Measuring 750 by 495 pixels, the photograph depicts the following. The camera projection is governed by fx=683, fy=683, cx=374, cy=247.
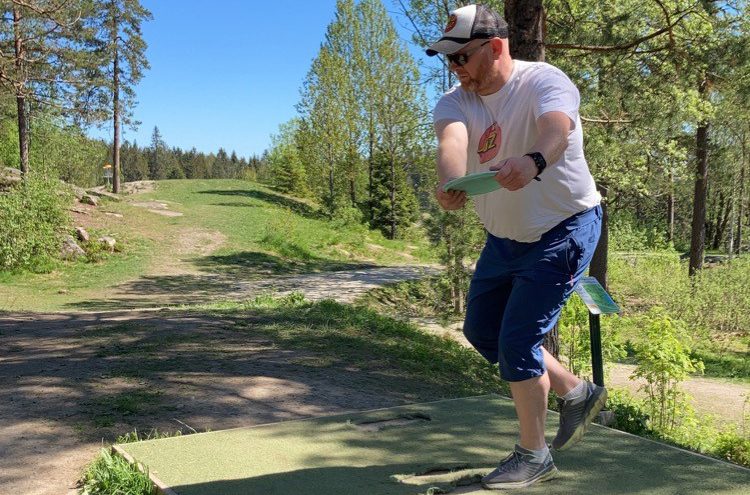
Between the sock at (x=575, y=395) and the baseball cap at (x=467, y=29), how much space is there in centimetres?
164

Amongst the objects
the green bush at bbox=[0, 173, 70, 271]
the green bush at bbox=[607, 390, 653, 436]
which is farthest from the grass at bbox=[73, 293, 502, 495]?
the green bush at bbox=[0, 173, 70, 271]

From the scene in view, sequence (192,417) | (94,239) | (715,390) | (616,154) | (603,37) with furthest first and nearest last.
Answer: (94,239), (616,154), (715,390), (603,37), (192,417)

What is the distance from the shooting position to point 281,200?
4031 cm

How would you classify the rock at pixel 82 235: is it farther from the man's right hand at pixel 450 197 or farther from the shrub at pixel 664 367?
the man's right hand at pixel 450 197

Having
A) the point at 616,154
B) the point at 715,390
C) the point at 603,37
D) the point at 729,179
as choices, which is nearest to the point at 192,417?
the point at 603,37

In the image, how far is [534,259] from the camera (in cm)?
277

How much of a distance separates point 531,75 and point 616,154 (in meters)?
14.9

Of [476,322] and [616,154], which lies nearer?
[476,322]

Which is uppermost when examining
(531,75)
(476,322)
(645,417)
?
(531,75)

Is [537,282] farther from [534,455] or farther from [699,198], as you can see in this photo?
[699,198]

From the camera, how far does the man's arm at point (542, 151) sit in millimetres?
2283

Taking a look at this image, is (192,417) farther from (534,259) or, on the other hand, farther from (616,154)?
(616,154)

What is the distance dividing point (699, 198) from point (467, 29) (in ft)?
68.7

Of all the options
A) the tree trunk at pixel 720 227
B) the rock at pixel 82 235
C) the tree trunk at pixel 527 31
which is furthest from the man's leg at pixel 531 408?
the tree trunk at pixel 720 227
